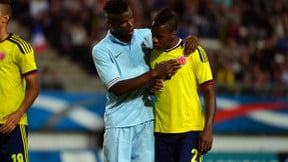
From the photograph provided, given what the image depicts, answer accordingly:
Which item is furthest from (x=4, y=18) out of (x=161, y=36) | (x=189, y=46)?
(x=189, y=46)

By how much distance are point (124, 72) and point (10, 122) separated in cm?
101

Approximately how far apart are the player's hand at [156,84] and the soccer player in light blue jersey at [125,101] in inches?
4.1

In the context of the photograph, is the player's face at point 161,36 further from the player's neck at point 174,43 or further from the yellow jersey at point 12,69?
the yellow jersey at point 12,69

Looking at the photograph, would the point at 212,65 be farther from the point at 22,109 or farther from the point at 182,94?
the point at 22,109

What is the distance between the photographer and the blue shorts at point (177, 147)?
21.7 feet

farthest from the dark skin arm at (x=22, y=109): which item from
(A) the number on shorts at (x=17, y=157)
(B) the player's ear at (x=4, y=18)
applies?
(B) the player's ear at (x=4, y=18)

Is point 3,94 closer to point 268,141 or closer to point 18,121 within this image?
point 18,121

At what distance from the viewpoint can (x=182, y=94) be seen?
6.62 m

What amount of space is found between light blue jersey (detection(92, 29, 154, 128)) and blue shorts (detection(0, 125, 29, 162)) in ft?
2.46

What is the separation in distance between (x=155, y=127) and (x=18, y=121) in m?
1.13

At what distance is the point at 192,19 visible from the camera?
16688 millimetres

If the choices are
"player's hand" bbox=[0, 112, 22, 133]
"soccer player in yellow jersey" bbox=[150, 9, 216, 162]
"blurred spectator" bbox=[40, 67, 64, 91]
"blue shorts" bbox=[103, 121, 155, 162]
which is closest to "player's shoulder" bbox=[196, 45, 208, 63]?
"soccer player in yellow jersey" bbox=[150, 9, 216, 162]

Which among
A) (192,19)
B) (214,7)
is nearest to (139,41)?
(192,19)

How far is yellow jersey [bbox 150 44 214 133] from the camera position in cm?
662
